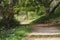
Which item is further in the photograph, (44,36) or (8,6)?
(8,6)

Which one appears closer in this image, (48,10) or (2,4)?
(2,4)


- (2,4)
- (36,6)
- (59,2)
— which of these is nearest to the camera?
(2,4)

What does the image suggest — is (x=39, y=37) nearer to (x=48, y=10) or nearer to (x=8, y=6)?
(x=8, y=6)

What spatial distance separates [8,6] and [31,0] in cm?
902

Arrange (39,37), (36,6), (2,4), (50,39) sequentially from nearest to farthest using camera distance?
(50,39), (39,37), (2,4), (36,6)

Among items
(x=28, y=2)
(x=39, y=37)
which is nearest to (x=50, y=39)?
(x=39, y=37)

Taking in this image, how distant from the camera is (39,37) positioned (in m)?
11.9

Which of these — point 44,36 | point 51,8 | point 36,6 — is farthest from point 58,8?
point 44,36

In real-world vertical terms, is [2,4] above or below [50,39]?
above

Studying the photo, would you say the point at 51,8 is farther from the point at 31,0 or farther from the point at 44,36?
the point at 44,36

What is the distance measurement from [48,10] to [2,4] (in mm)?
10378

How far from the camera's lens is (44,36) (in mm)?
12164

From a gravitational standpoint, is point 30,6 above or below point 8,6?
below

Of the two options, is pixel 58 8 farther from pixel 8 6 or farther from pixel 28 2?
pixel 8 6
